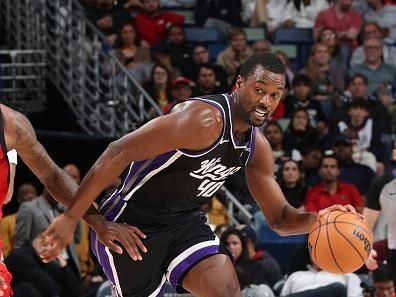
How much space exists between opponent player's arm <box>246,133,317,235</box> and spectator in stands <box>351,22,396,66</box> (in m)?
7.06

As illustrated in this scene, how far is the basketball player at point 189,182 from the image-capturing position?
5.41 m

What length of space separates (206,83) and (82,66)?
1.42m

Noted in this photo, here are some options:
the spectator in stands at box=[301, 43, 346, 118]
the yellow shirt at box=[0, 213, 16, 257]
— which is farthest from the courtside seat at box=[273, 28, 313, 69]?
the yellow shirt at box=[0, 213, 16, 257]

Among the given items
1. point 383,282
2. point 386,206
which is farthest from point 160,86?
point 383,282

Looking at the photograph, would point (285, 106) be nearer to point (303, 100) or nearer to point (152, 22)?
point (303, 100)

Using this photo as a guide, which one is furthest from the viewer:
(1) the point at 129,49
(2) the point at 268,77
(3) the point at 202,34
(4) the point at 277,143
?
(3) the point at 202,34

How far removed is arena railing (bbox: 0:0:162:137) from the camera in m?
11.5

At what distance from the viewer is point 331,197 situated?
10.3m

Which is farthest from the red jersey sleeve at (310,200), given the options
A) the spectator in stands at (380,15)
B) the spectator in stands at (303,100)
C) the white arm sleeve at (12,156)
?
the white arm sleeve at (12,156)

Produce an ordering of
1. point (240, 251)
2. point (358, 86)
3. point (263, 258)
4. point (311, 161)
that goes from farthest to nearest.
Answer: point (358, 86), point (311, 161), point (263, 258), point (240, 251)

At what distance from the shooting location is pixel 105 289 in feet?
28.2

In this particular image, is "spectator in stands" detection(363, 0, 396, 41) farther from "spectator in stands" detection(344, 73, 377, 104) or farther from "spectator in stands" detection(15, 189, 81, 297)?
"spectator in stands" detection(15, 189, 81, 297)

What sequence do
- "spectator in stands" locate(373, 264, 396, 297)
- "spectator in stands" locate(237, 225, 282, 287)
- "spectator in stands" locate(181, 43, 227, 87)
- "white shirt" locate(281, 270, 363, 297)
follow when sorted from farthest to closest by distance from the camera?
"spectator in stands" locate(181, 43, 227, 87)
"spectator in stands" locate(237, 225, 282, 287)
"white shirt" locate(281, 270, 363, 297)
"spectator in stands" locate(373, 264, 396, 297)

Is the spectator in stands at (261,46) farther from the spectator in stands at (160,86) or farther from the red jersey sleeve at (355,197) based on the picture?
the red jersey sleeve at (355,197)
